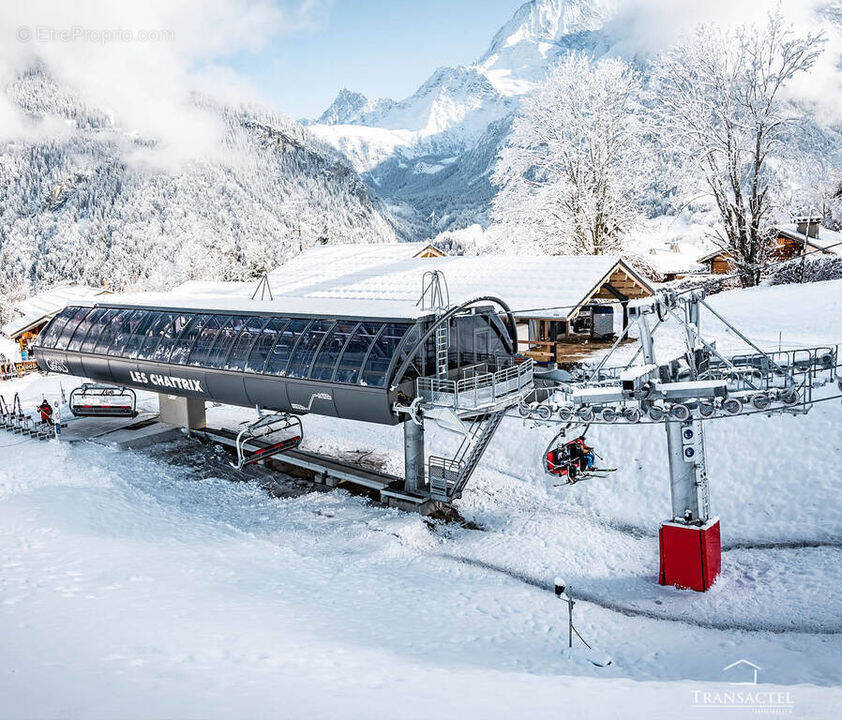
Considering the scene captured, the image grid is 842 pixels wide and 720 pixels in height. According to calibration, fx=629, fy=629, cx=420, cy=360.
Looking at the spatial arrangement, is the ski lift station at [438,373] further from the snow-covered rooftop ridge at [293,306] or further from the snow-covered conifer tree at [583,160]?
the snow-covered conifer tree at [583,160]

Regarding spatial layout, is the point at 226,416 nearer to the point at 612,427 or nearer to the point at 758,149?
the point at 612,427

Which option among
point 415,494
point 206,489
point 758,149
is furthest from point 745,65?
point 206,489

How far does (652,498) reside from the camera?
65.3 feet

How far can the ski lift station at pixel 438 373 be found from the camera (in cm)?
1548

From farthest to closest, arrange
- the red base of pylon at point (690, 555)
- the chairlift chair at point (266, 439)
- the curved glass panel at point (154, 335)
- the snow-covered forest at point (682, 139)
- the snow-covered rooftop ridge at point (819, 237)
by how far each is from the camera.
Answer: the snow-covered rooftop ridge at point (819, 237), the snow-covered forest at point (682, 139), the curved glass panel at point (154, 335), the chairlift chair at point (266, 439), the red base of pylon at point (690, 555)

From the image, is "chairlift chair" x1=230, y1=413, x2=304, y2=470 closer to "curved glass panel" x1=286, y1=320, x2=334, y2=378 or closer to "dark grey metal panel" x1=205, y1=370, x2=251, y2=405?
"dark grey metal panel" x1=205, y1=370, x2=251, y2=405

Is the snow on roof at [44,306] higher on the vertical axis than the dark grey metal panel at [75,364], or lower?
higher

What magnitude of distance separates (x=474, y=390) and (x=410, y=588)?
5223 mm

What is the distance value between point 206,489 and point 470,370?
384 inches

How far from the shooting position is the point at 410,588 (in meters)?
15.0

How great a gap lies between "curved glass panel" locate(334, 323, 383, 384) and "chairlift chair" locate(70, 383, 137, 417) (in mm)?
12789

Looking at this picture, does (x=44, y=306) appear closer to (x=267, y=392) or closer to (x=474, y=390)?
(x=267, y=392)

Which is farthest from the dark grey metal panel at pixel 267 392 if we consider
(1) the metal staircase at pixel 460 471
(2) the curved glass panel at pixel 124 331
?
(2) the curved glass panel at pixel 124 331

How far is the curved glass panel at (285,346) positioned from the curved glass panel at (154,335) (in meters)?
5.97
